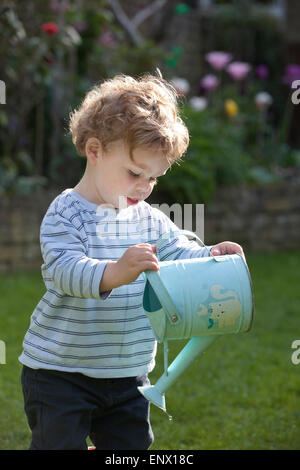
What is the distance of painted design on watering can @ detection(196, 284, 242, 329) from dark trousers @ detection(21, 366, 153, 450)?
38 cm

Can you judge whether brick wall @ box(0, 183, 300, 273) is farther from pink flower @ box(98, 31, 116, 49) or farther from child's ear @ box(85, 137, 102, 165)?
child's ear @ box(85, 137, 102, 165)

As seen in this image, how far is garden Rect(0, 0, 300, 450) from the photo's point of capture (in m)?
2.91

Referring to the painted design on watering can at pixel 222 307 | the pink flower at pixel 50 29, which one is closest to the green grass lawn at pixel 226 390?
the painted design on watering can at pixel 222 307

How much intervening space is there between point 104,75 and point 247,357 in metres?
3.57

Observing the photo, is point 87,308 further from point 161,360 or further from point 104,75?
point 104,75

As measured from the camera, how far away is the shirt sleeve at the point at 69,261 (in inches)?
69.6

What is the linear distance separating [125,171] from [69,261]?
0.28 meters

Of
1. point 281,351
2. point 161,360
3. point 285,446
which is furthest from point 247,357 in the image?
point 285,446

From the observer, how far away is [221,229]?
243 inches

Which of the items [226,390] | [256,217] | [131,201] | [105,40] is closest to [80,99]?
[105,40]

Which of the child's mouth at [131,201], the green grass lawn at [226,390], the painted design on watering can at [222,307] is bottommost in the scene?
the green grass lawn at [226,390]

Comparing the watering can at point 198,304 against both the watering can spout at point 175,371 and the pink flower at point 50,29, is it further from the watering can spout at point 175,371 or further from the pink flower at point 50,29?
the pink flower at point 50,29

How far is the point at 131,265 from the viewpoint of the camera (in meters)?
1.71

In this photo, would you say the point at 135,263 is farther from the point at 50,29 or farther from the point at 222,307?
the point at 50,29
